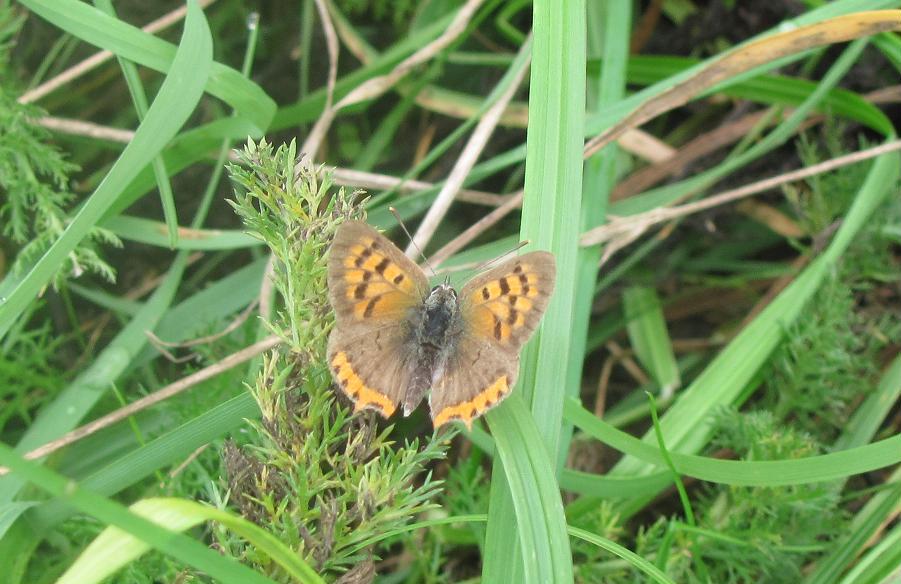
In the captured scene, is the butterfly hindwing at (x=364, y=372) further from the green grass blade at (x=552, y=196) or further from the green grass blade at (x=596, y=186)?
the green grass blade at (x=596, y=186)

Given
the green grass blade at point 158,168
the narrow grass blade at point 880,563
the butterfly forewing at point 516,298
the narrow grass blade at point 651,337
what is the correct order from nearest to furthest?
the butterfly forewing at point 516,298
the narrow grass blade at point 880,563
the green grass blade at point 158,168
the narrow grass blade at point 651,337

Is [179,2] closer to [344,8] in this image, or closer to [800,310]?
[344,8]

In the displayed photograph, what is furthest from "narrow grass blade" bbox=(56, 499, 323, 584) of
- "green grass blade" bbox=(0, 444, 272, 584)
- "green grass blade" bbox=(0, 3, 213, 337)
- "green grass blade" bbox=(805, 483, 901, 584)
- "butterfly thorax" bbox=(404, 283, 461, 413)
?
"green grass blade" bbox=(805, 483, 901, 584)

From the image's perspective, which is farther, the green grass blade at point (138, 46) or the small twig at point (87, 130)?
the small twig at point (87, 130)

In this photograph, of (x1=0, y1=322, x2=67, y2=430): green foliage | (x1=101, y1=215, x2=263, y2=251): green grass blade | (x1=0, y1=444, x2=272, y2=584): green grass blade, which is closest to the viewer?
(x1=0, y1=444, x2=272, y2=584): green grass blade

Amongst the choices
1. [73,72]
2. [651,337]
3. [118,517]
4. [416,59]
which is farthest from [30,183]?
[651,337]

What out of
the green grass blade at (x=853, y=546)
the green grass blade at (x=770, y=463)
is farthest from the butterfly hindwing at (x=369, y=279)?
the green grass blade at (x=853, y=546)

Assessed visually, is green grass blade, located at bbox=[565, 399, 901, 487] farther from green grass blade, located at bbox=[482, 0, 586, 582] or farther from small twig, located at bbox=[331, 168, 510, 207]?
small twig, located at bbox=[331, 168, 510, 207]
